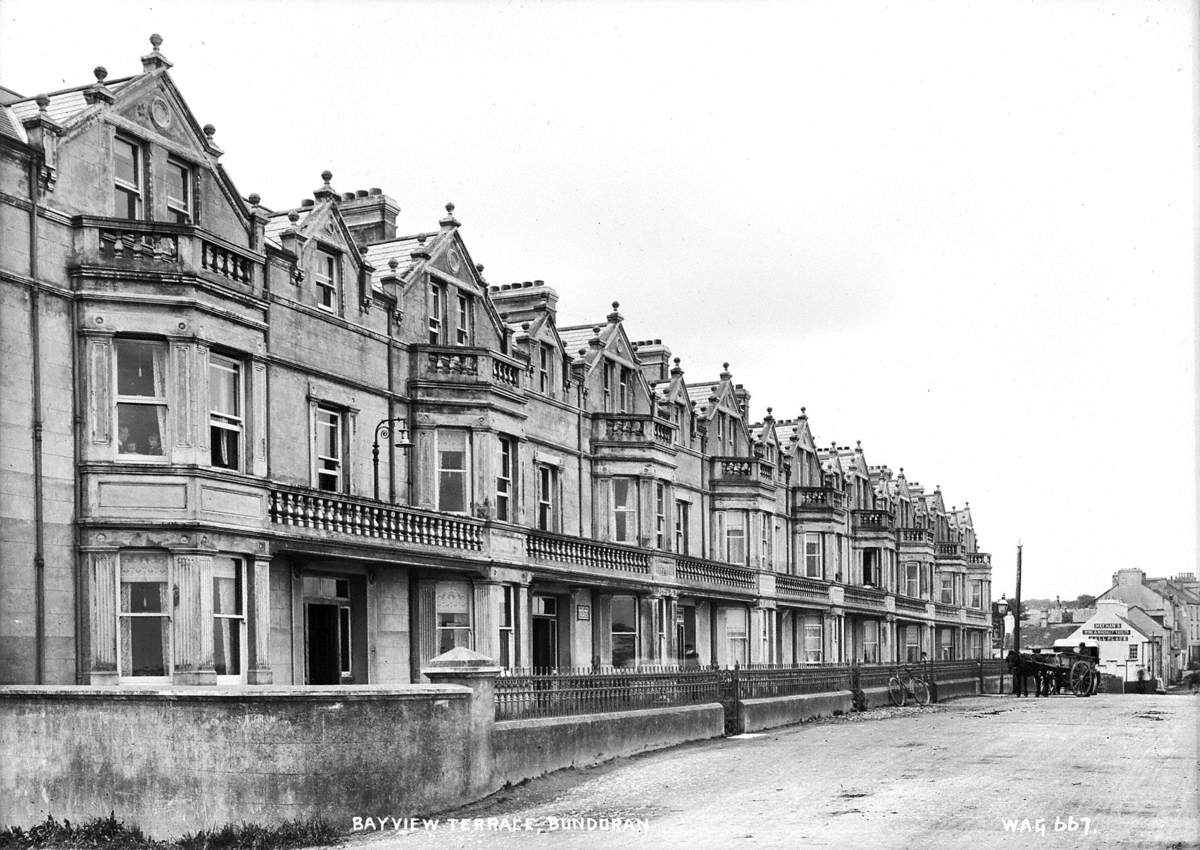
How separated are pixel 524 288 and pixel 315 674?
518 inches

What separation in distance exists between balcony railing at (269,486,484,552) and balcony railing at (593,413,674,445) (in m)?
8.81

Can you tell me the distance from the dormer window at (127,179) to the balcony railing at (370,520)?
4904mm

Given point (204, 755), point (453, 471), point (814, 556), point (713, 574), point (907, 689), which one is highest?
point (453, 471)

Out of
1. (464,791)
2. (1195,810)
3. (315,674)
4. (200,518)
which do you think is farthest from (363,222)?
(1195,810)

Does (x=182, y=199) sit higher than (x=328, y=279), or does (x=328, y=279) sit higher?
(x=182, y=199)

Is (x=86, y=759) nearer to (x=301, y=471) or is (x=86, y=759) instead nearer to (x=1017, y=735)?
(x=301, y=471)

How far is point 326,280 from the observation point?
2656 centimetres

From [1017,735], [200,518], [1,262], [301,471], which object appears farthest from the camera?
[1017,735]

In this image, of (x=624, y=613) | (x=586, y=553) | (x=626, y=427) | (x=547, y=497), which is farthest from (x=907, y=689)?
(x=547, y=497)

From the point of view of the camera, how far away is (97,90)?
69.6 feet

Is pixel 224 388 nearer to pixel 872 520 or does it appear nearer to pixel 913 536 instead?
pixel 872 520

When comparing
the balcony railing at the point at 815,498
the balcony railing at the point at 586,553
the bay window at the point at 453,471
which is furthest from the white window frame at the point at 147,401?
the balcony railing at the point at 815,498

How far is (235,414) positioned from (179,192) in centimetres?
393

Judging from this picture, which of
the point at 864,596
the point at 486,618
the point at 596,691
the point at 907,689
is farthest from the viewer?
the point at 864,596
